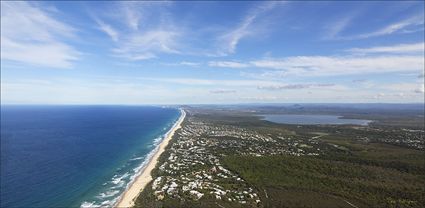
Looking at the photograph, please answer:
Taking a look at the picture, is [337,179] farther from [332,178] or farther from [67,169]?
[67,169]

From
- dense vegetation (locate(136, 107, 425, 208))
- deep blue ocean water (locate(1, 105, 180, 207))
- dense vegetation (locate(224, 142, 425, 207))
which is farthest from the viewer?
deep blue ocean water (locate(1, 105, 180, 207))

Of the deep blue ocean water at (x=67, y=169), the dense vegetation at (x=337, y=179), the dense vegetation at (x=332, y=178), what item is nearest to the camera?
the dense vegetation at (x=332, y=178)

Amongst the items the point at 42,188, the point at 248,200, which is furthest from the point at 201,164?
the point at 42,188

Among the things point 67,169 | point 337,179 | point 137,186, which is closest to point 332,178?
point 337,179

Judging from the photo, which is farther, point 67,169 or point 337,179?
point 67,169

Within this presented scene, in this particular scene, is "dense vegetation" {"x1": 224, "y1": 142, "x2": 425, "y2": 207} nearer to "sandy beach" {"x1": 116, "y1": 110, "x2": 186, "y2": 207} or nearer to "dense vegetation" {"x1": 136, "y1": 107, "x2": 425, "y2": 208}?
"dense vegetation" {"x1": 136, "y1": 107, "x2": 425, "y2": 208}

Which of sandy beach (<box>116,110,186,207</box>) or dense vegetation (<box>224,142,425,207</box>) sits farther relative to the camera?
dense vegetation (<box>224,142,425,207</box>)

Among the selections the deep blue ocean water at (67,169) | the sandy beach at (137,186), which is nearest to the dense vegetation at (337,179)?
the sandy beach at (137,186)

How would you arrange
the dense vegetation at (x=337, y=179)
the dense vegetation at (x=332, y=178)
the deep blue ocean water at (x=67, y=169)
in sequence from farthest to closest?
the deep blue ocean water at (x=67, y=169) → the dense vegetation at (x=337, y=179) → the dense vegetation at (x=332, y=178)

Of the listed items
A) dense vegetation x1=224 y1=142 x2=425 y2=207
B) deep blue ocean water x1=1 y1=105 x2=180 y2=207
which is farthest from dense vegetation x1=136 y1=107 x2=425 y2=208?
deep blue ocean water x1=1 y1=105 x2=180 y2=207

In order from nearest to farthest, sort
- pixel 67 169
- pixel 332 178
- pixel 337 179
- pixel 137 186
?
pixel 137 186, pixel 337 179, pixel 332 178, pixel 67 169

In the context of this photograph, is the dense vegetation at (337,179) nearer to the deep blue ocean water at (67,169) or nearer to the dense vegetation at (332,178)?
the dense vegetation at (332,178)
